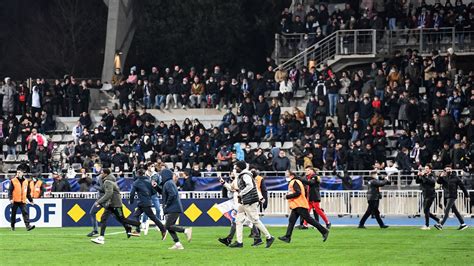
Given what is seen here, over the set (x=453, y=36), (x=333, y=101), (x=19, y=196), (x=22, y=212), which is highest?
(x=453, y=36)

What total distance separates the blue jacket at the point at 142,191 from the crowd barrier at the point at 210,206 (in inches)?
280

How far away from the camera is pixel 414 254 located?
23625mm

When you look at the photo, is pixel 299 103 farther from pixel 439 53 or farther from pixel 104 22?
pixel 104 22

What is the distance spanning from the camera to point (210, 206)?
35375 millimetres

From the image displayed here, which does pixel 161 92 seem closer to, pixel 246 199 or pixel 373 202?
pixel 373 202

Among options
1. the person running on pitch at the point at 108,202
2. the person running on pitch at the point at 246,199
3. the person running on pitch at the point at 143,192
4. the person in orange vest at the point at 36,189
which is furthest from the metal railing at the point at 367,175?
the person running on pitch at the point at 246,199

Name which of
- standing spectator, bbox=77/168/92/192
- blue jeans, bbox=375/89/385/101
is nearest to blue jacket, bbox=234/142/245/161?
blue jeans, bbox=375/89/385/101

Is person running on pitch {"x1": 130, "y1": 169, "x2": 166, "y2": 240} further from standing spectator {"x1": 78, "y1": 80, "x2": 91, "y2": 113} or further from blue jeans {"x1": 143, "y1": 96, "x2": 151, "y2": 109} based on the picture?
standing spectator {"x1": 78, "y1": 80, "x2": 91, "y2": 113}

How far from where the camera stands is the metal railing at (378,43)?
4925 cm

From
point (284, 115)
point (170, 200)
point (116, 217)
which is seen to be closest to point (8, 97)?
point (284, 115)

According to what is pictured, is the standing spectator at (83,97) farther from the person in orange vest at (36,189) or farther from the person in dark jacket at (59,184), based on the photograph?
the person in orange vest at (36,189)

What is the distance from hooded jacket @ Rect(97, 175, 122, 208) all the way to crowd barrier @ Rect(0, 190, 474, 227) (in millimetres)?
7769

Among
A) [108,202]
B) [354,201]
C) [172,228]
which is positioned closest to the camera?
[172,228]

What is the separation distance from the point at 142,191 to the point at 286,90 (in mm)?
20959
